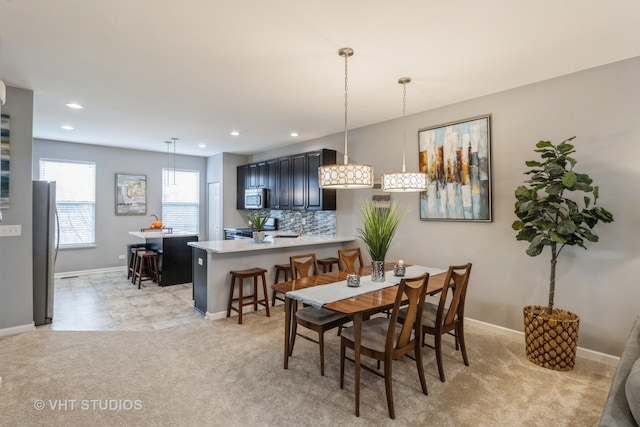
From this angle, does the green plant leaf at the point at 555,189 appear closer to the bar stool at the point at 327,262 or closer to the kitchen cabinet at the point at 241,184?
the bar stool at the point at 327,262

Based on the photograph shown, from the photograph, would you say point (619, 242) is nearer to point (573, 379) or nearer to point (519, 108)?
point (573, 379)

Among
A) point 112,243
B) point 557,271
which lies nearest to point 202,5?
point 557,271

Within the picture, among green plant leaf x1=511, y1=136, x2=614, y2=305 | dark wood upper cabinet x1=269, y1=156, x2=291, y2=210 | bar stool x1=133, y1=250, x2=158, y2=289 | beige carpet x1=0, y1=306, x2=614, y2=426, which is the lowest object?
beige carpet x1=0, y1=306, x2=614, y2=426

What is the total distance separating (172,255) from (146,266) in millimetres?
896

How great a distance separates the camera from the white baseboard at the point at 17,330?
138 inches

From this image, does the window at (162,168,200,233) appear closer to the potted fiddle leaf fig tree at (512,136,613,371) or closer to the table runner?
the table runner

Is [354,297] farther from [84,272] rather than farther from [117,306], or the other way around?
[84,272]

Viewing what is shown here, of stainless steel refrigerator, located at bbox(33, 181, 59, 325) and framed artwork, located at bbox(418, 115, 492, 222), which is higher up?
framed artwork, located at bbox(418, 115, 492, 222)

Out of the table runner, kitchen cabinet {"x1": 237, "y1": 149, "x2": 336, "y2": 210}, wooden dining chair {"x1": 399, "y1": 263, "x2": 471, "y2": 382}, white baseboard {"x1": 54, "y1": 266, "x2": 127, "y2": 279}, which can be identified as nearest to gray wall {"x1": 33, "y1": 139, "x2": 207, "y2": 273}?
white baseboard {"x1": 54, "y1": 266, "x2": 127, "y2": 279}

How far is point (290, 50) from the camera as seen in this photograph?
2.77m

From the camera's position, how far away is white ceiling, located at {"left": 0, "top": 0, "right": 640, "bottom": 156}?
2.20 m

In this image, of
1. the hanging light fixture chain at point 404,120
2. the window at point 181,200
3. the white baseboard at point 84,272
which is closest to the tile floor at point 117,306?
the white baseboard at point 84,272

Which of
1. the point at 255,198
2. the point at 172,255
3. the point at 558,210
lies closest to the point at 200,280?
the point at 172,255

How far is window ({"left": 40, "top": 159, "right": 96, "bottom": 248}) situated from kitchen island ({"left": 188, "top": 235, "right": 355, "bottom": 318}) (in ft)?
12.2
